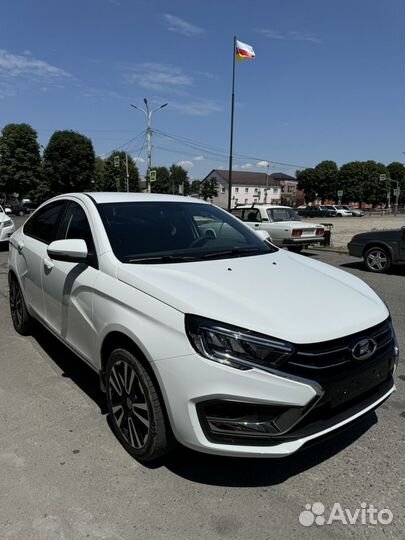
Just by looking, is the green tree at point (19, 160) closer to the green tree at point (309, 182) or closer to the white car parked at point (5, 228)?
the green tree at point (309, 182)

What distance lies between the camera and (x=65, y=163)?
2498 inches

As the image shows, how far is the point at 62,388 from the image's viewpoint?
12.8 ft

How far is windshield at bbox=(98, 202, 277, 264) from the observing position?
127 inches

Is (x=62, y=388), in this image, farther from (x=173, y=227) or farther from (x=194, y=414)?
(x=194, y=414)

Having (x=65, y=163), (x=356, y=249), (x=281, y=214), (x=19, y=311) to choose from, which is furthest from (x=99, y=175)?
(x=19, y=311)

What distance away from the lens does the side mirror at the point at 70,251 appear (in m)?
3.12

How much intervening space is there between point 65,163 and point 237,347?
6599 centimetres

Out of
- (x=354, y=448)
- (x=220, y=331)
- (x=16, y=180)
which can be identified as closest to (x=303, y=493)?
(x=354, y=448)

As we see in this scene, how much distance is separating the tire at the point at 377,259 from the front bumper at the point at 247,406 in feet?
27.6

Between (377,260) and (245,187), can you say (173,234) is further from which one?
(245,187)

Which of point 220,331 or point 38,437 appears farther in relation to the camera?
point 38,437

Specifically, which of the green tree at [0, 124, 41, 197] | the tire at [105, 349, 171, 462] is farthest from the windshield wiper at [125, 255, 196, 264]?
the green tree at [0, 124, 41, 197]

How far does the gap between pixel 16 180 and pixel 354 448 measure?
68.5 meters

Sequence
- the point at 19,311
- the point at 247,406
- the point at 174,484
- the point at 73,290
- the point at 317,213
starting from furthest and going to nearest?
the point at 317,213, the point at 19,311, the point at 73,290, the point at 174,484, the point at 247,406
